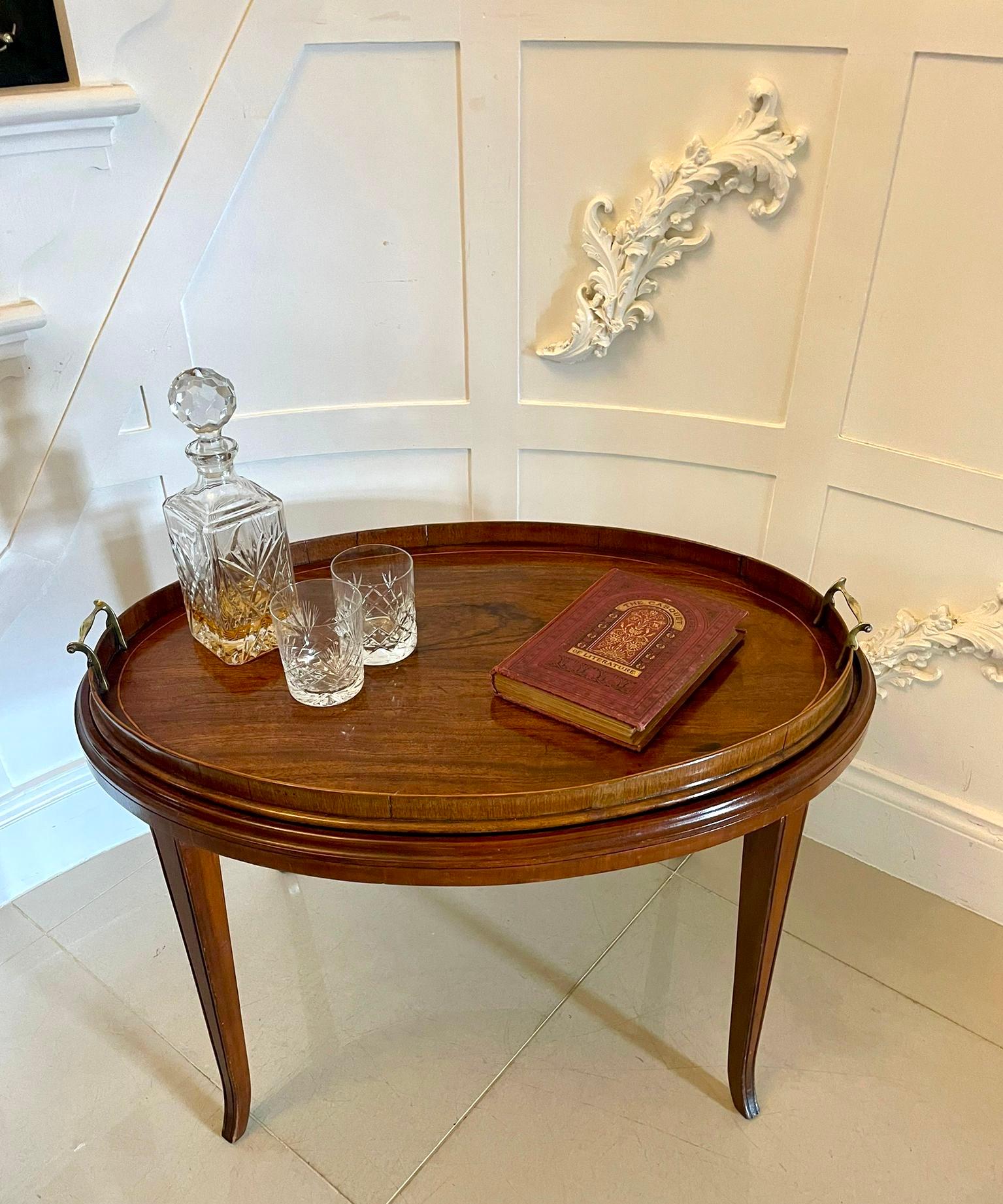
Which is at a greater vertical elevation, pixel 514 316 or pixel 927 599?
pixel 514 316

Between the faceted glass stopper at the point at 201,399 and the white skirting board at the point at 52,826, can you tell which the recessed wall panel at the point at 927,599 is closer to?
the faceted glass stopper at the point at 201,399

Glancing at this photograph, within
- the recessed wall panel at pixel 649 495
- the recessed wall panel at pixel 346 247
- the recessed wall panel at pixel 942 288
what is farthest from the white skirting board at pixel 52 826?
the recessed wall panel at pixel 942 288

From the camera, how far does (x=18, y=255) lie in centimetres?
124

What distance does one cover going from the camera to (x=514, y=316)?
1509 mm

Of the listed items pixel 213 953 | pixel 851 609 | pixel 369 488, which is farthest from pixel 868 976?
pixel 369 488

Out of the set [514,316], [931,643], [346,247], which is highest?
[346,247]

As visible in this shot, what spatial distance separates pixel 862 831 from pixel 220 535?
1.24 meters

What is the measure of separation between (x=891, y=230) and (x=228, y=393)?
3.00 feet

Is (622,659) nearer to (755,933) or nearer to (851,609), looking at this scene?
Answer: (851,609)

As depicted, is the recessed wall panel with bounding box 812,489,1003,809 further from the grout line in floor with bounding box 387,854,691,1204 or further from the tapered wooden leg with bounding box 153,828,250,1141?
the tapered wooden leg with bounding box 153,828,250,1141

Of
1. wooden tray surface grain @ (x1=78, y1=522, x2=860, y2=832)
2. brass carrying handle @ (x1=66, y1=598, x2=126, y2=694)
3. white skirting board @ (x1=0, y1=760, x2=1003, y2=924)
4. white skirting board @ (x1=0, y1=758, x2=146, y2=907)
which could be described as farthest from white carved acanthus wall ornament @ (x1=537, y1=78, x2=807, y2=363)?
white skirting board @ (x1=0, y1=758, x2=146, y2=907)

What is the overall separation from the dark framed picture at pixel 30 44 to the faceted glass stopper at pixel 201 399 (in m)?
0.43

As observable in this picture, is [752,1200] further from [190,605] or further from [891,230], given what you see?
[891,230]

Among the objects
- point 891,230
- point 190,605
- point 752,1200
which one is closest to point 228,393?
point 190,605
